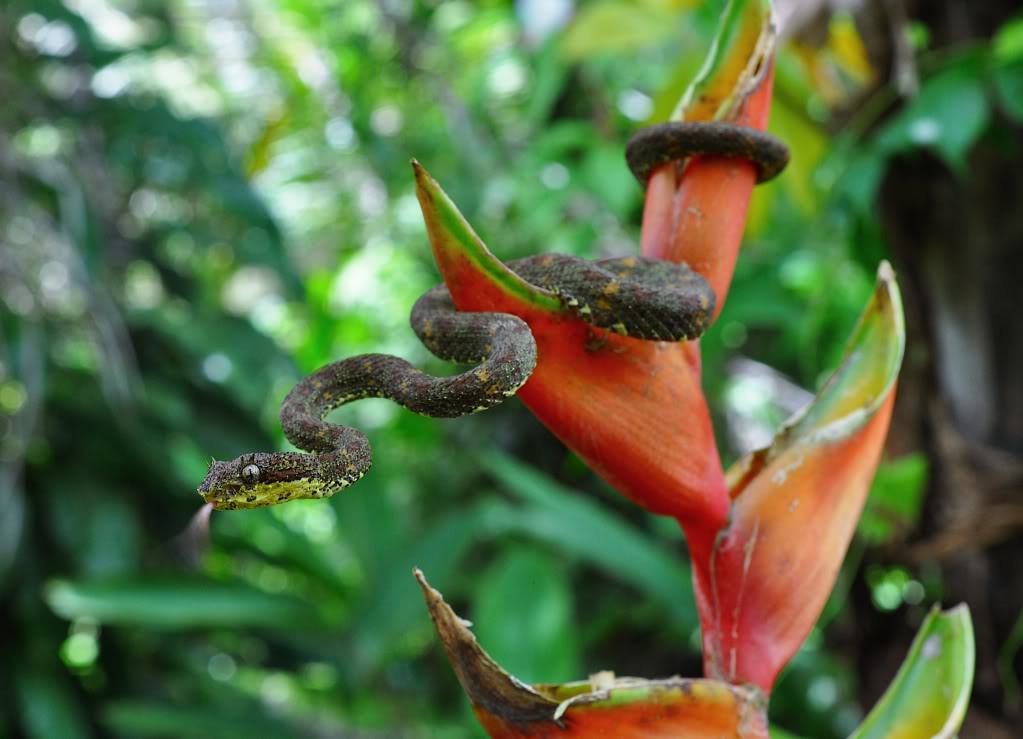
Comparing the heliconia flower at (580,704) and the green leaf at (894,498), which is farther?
the green leaf at (894,498)

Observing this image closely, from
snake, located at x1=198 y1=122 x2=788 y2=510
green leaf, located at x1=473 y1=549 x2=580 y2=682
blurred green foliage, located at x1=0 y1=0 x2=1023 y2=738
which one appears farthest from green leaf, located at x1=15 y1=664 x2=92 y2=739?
snake, located at x1=198 y1=122 x2=788 y2=510

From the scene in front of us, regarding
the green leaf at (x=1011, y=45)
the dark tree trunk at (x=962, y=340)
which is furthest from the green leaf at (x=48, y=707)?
the green leaf at (x=1011, y=45)

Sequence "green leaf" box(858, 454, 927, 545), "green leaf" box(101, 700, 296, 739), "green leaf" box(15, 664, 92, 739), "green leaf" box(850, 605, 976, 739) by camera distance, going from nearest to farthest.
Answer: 1. "green leaf" box(850, 605, 976, 739)
2. "green leaf" box(858, 454, 927, 545)
3. "green leaf" box(101, 700, 296, 739)
4. "green leaf" box(15, 664, 92, 739)

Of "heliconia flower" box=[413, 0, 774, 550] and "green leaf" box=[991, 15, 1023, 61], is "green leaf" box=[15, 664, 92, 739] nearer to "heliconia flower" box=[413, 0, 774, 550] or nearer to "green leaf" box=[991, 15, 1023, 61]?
"heliconia flower" box=[413, 0, 774, 550]

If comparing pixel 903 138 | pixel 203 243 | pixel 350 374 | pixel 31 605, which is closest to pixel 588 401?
pixel 350 374

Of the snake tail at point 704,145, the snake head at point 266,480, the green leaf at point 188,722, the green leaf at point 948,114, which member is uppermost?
the green leaf at point 948,114

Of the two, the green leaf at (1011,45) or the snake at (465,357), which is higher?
the green leaf at (1011,45)

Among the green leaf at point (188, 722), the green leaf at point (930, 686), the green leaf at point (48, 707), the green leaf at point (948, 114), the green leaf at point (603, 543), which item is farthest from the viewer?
the green leaf at point (48, 707)

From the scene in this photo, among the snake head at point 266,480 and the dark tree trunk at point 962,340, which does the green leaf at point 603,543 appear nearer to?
the dark tree trunk at point 962,340
